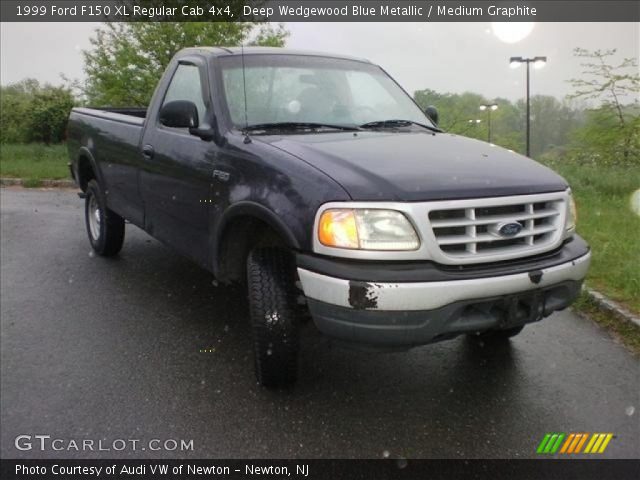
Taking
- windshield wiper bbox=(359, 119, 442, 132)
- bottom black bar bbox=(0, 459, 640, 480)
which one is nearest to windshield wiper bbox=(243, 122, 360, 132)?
windshield wiper bbox=(359, 119, 442, 132)

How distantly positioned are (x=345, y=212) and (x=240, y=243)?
1.05 m

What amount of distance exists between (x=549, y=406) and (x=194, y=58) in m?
3.44

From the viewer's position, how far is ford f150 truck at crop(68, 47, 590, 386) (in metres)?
2.72

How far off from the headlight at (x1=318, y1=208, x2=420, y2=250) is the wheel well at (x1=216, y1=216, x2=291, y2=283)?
2.01ft

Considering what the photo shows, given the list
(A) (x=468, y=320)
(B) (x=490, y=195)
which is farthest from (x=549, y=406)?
(B) (x=490, y=195)

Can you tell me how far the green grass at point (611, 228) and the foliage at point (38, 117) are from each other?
1480 cm

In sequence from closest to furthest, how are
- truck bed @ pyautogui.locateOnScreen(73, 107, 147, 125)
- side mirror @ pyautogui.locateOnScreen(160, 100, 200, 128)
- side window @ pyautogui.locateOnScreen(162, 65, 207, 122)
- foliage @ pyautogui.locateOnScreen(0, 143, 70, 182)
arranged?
side mirror @ pyautogui.locateOnScreen(160, 100, 200, 128) < side window @ pyautogui.locateOnScreen(162, 65, 207, 122) < truck bed @ pyautogui.locateOnScreen(73, 107, 147, 125) < foliage @ pyautogui.locateOnScreen(0, 143, 70, 182)

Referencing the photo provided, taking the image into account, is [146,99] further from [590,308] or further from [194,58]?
[590,308]

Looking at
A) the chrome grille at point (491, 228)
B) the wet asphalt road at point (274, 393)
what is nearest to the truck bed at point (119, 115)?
the wet asphalt road at point (274, 393)

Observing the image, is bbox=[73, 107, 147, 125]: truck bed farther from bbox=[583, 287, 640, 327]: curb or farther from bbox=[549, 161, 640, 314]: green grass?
bbox=[549, 161, 640, 314]: green grass

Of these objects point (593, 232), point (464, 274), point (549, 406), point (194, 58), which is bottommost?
point (549, 406)

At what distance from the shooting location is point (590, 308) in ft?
15.8

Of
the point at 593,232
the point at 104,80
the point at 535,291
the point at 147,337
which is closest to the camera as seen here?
Result: the point at 535,291

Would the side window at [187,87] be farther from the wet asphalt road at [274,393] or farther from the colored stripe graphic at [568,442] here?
the colored stripe graphic at [568,442]
